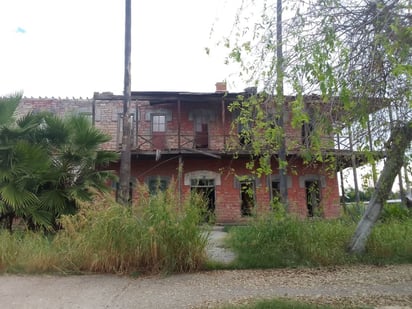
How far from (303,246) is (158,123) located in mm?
11331

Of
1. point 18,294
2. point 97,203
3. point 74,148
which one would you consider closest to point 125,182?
point 74,148

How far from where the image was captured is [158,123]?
1681 cm

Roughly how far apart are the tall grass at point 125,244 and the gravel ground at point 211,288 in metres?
0.25

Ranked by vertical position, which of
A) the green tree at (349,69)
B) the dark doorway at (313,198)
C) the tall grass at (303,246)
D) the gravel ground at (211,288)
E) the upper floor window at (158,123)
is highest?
the upper floor window at (158,123)

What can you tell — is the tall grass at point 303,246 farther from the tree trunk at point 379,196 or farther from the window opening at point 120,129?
the window opening at point 120,129

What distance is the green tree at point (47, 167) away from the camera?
840cm

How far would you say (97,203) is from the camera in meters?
6.60

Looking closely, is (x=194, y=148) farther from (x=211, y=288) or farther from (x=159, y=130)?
(x=211, y=288)

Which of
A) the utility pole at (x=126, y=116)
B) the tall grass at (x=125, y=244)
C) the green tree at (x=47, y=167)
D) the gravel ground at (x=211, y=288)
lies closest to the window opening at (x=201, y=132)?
the utility pole at (x=126, y=116)

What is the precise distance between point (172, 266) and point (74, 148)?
5.18 meters

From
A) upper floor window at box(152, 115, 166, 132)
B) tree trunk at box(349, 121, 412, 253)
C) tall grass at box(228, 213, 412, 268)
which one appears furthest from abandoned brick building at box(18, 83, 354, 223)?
tree trunk at box(349, 121, 412, 253)

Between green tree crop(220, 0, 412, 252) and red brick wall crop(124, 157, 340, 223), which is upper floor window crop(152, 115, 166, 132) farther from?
green tree crop(220, 0, 412, 252)

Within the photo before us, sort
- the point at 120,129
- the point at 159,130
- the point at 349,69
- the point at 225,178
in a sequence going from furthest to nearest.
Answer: the point at 159,130, the point at 120,129, the point at 225,178, the point at 349,69

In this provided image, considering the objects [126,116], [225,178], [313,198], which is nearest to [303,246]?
[313,198]
